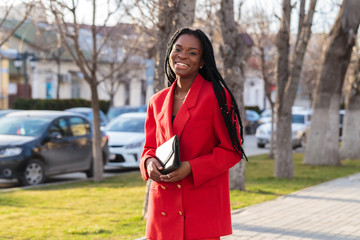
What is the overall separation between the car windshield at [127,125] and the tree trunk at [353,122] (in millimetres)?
6222

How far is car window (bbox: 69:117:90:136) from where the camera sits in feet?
46.7

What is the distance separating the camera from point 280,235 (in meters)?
7.12

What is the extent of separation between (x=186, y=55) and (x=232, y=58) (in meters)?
7.63

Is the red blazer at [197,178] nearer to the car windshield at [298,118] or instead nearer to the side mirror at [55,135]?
the side mirror at [55,135]

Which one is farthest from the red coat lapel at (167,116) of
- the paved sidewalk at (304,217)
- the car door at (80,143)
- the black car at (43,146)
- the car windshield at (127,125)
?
the car windshield at (127,125)

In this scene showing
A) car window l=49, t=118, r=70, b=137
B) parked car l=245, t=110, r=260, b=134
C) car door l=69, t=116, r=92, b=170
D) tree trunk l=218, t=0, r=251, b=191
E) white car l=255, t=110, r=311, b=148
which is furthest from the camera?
parked car l=245, t=110, r=260, b=134

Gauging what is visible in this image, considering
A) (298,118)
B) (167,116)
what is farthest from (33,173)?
(298,118)

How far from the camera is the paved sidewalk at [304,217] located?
7180mm

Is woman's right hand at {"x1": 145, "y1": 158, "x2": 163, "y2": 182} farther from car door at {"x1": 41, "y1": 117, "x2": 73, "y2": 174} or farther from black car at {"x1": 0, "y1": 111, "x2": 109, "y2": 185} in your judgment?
car door at {"x1": 41, "y1": 117, "x2": 73, "y2": 174}

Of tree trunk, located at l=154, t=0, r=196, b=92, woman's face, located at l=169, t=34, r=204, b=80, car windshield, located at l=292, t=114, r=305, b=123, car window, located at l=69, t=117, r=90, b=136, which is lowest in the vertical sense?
car windshield, located at l=292, t=114, r=305, b=123

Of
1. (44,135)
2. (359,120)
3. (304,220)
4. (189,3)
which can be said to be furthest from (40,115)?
(359,120)

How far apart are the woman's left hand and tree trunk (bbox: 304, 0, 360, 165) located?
13363 mm

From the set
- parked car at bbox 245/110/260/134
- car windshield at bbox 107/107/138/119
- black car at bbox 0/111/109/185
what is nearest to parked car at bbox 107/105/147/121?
car windshield at bbox 107/107/138/119

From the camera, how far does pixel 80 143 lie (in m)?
14.2
